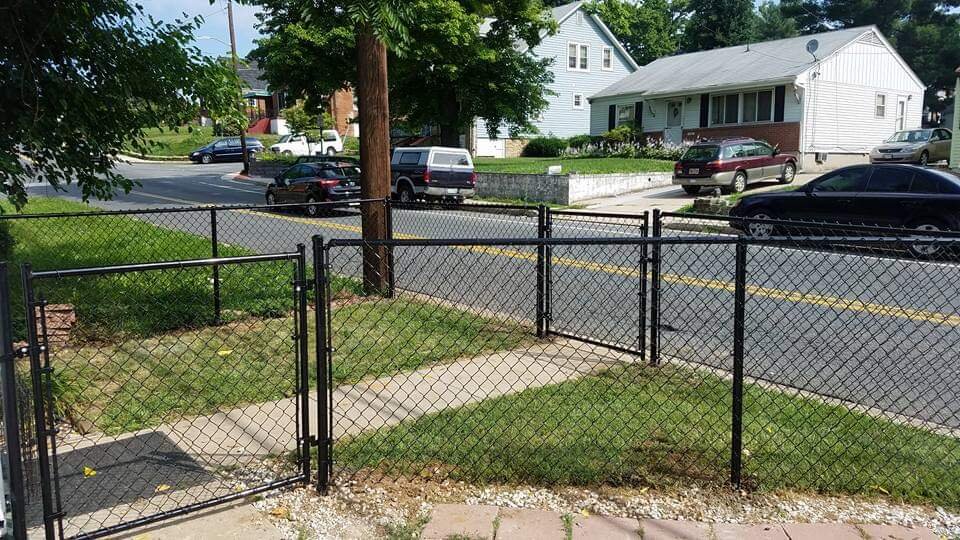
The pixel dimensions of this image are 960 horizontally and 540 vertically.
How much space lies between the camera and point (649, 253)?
6840mm

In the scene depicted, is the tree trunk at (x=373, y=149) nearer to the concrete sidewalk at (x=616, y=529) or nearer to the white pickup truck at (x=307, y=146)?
the concrete sidewalk at (x=616, y=529)

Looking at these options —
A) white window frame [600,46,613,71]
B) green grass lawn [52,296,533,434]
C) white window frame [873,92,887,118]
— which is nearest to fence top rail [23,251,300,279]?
green grass lawn [52,296,533,434]

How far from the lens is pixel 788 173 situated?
25.7m

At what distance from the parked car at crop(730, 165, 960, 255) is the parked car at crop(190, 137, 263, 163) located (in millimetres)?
38667

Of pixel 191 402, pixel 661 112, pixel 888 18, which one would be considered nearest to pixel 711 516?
pixel 191 402

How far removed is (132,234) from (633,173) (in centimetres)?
1723

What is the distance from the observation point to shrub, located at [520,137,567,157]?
4259 cm

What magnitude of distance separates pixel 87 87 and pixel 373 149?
10.5 ft

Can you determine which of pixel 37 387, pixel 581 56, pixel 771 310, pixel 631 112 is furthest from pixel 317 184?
pixel 581 56

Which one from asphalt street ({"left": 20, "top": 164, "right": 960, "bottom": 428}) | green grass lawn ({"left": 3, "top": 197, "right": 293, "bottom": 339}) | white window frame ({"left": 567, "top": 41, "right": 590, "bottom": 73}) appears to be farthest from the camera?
white window frame ({"left": 567, "top": 41, "right": 590, "bottom": 73})

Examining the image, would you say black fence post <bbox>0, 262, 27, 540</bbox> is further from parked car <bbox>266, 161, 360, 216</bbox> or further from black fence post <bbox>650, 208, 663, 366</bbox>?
parked car <bbox>266, 161, 360, 216</bbox>

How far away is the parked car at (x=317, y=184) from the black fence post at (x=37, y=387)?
18.0 meters

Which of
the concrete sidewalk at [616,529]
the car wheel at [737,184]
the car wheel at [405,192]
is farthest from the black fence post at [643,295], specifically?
the car wheel at [737,184]

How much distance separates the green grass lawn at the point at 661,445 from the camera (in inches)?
172
